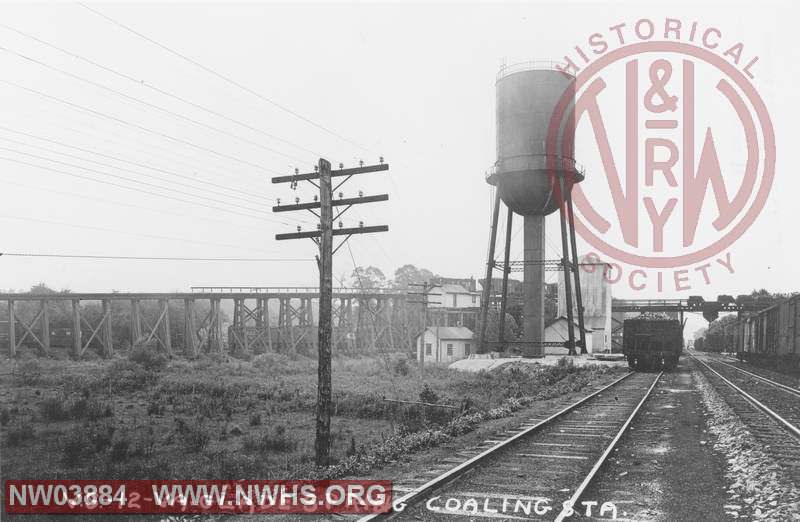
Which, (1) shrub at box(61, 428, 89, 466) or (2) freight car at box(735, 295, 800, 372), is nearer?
(1) shrub at box(61, 428, 89, 466)

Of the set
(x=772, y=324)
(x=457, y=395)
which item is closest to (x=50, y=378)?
(x=457, y=395)

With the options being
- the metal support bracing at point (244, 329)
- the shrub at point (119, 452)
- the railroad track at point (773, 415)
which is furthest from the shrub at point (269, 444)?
the metal support bracing at point (244, 329)

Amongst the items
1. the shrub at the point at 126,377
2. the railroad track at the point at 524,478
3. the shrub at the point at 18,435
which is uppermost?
the railroad track at the point at 524,478

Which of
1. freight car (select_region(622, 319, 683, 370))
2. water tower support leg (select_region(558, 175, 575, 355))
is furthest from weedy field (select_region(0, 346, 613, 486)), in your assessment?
water tower support leg (select_region(558, 175, 575, 355))

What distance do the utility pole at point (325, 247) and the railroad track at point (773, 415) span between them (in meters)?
6.29

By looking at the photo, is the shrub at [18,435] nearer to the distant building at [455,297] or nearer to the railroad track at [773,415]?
the railroad track at [773,415]

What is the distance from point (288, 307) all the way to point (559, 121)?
879 inches

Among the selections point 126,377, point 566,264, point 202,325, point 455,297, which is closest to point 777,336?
point 566,264

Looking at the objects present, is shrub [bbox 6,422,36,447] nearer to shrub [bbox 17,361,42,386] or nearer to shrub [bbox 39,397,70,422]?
shrub [bbox 39,397,70,422]

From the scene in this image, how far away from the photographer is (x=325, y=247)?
9461 millimetres

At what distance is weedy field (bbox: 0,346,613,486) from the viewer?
1019 cm

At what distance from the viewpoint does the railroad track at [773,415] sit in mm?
8530

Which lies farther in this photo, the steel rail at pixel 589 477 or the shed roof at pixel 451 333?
the shed roof at pixel 451 333

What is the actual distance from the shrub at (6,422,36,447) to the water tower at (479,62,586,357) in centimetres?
2351
